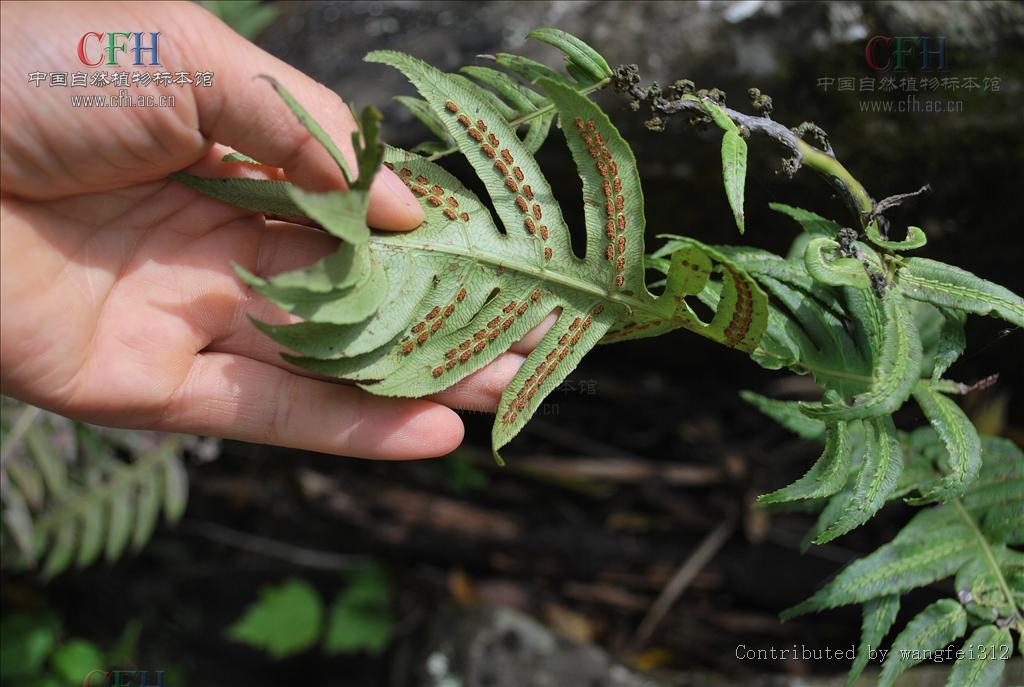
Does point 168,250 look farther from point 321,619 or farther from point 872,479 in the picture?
point 321,619

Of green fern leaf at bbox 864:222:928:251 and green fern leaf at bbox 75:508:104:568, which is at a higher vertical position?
green fern leaf at bbox 864:222:928:251

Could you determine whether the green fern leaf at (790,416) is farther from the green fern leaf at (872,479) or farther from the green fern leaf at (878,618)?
the green fern leaf at (878,618)

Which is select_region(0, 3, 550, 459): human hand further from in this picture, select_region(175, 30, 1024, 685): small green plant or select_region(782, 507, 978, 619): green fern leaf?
select_region(782, 507, 978, 619): green fern leaf

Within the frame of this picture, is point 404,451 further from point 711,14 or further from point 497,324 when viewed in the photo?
point 711,14

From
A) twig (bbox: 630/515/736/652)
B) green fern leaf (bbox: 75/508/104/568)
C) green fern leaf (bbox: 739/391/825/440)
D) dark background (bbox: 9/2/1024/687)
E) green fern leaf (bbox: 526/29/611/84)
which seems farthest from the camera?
twig (bbox: 630/515/736/652)

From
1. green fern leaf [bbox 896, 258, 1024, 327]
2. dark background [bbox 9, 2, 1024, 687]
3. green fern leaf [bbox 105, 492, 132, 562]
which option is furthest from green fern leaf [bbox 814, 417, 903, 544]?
green fern leaf [bbox 105, 492, 132, 562]

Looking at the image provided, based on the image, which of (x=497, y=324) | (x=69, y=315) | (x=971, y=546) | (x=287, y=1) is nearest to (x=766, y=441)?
(x=971, y=546)

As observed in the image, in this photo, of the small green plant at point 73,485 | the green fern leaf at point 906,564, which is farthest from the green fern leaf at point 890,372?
the small green plant at point 73,485
